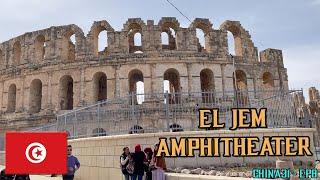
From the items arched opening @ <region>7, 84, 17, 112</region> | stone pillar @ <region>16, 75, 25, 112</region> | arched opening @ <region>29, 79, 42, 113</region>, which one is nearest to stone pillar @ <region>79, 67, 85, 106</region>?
arched opening @ <region>29, 79, 42, 113</region>

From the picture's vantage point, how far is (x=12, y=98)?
31.1 meters

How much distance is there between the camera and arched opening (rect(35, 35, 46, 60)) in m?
29.5

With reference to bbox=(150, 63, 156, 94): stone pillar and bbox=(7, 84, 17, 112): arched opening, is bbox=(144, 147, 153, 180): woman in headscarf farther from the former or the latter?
bbox=(7, 84, 17, 112): arched opening

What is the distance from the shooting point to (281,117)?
42.6 ft

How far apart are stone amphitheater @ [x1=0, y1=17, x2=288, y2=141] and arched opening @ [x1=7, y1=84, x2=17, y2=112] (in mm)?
39

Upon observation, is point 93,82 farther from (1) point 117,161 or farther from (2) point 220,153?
(2) point 220,153

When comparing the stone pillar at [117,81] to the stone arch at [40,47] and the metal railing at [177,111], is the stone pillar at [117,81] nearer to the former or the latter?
the stone arch at [40,47]

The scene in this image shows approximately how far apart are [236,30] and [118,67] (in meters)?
10.1

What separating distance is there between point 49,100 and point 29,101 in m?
2.14

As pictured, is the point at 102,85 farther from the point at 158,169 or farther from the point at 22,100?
the point at 158,169

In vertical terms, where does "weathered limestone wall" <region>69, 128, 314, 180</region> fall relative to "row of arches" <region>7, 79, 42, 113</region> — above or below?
below

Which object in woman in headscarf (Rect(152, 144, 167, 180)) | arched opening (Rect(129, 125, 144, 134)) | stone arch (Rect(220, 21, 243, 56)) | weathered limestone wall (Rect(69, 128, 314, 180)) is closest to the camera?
woman in headscarf (Rect(152, 144, 167, 180))

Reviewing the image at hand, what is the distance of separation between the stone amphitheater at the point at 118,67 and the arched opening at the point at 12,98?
4cm

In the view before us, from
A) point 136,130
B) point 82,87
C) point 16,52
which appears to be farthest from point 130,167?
point 16,52
